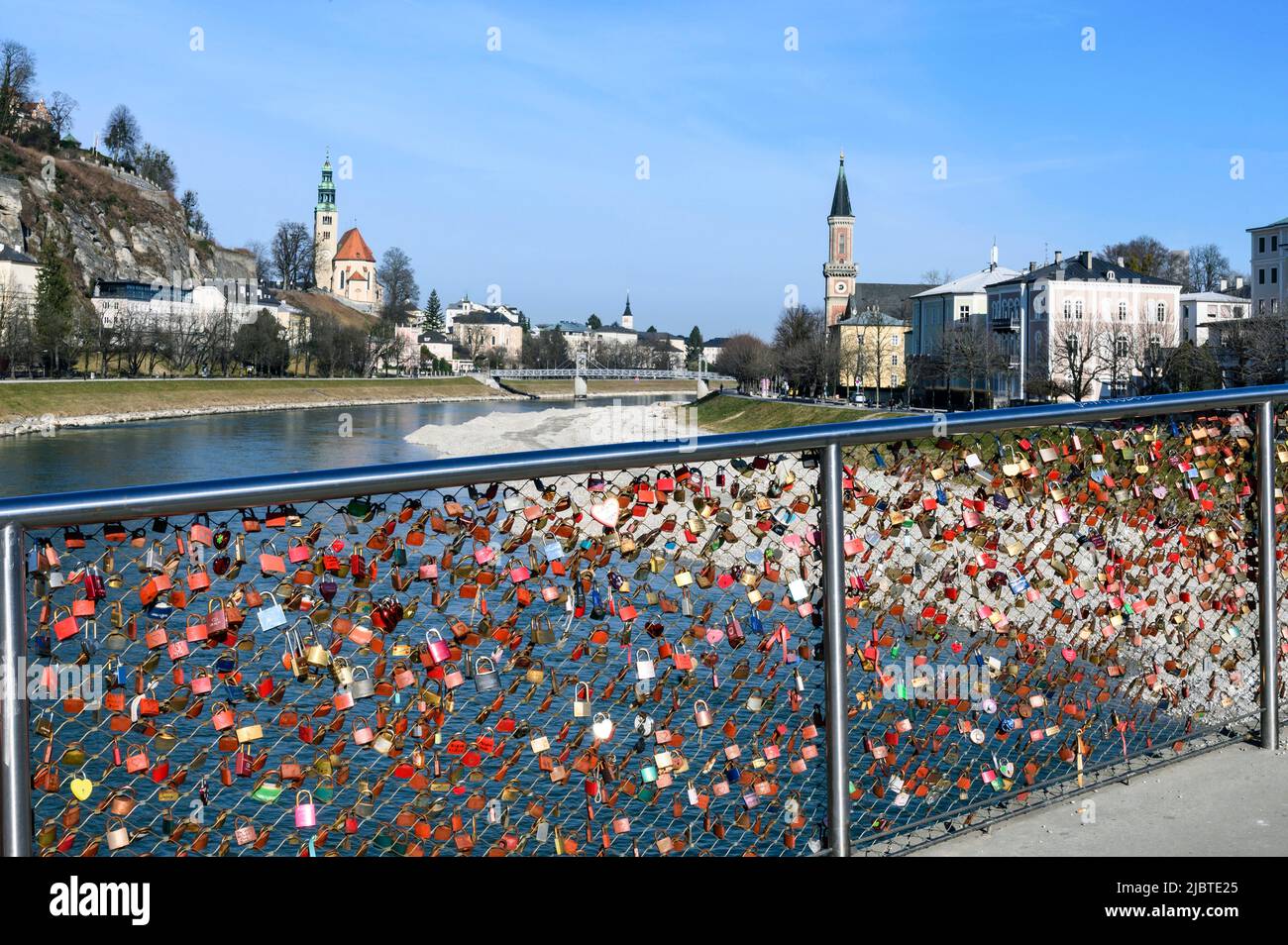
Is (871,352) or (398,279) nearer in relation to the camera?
(871,352)

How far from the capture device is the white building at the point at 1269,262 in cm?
8519

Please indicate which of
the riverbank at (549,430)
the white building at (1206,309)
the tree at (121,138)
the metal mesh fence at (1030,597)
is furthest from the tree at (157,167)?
the metal mesh fence at (1030,597)

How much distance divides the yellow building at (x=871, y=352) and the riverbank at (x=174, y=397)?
137 ft

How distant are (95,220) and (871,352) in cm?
7074

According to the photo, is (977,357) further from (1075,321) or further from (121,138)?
(121,138)

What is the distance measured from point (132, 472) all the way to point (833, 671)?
45.3 metres

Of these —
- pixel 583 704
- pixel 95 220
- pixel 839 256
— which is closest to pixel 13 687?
pixel 583 704

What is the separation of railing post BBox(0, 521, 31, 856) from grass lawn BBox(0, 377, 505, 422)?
67.4 metres

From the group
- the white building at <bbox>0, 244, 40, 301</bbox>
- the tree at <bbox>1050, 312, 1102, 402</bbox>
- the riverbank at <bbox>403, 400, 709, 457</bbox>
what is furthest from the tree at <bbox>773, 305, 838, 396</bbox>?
the white building at <bbox>0, 244, 40, 301</bbox>

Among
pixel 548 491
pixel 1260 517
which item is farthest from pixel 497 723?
pixel 1260 517

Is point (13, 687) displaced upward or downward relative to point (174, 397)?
downward

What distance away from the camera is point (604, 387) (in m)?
148
